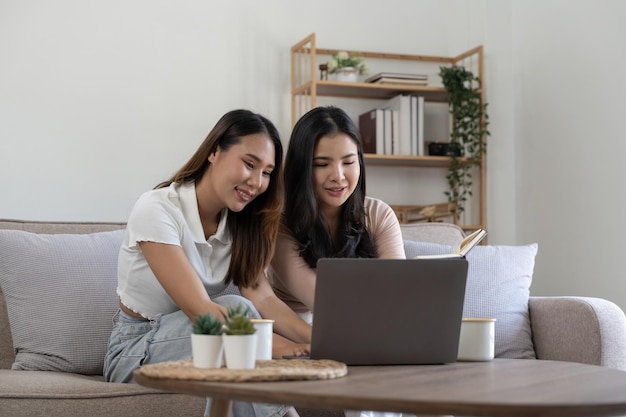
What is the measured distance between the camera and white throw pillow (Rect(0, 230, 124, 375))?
223 centimetres

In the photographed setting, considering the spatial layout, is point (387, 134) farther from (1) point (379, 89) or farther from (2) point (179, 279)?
(2) point (179, 279)

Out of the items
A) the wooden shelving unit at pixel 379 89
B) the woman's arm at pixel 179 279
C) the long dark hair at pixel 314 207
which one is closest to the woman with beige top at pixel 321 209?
the long dark hair at pixel 314 207

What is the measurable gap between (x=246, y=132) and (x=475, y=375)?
3.15 feet

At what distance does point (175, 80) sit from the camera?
3773 millimetres

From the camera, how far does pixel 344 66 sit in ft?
12.7

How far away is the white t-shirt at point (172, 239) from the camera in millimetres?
1921

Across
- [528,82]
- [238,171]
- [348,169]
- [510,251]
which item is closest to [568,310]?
[510,251]

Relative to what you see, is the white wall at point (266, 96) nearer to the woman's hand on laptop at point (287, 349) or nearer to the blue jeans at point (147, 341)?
the blue jeans at point (147, 341)

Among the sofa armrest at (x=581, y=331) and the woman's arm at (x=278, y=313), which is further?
the sofa armrest at (x=581, y=331)

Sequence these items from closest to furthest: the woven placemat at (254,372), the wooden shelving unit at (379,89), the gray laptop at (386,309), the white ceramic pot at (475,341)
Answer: the woven placemat at (254,372), the gray laptop at (386,309), the white ceramic pot at (475,341), the wooden shelving unit at (379,89)

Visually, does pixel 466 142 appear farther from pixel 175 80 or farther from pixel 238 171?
pixel 238 171

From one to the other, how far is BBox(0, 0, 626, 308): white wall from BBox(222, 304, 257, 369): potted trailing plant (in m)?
2.55

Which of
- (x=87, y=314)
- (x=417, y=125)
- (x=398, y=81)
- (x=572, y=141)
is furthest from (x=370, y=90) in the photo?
(x=87, y=314)

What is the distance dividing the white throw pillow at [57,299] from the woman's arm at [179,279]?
1.67ft
